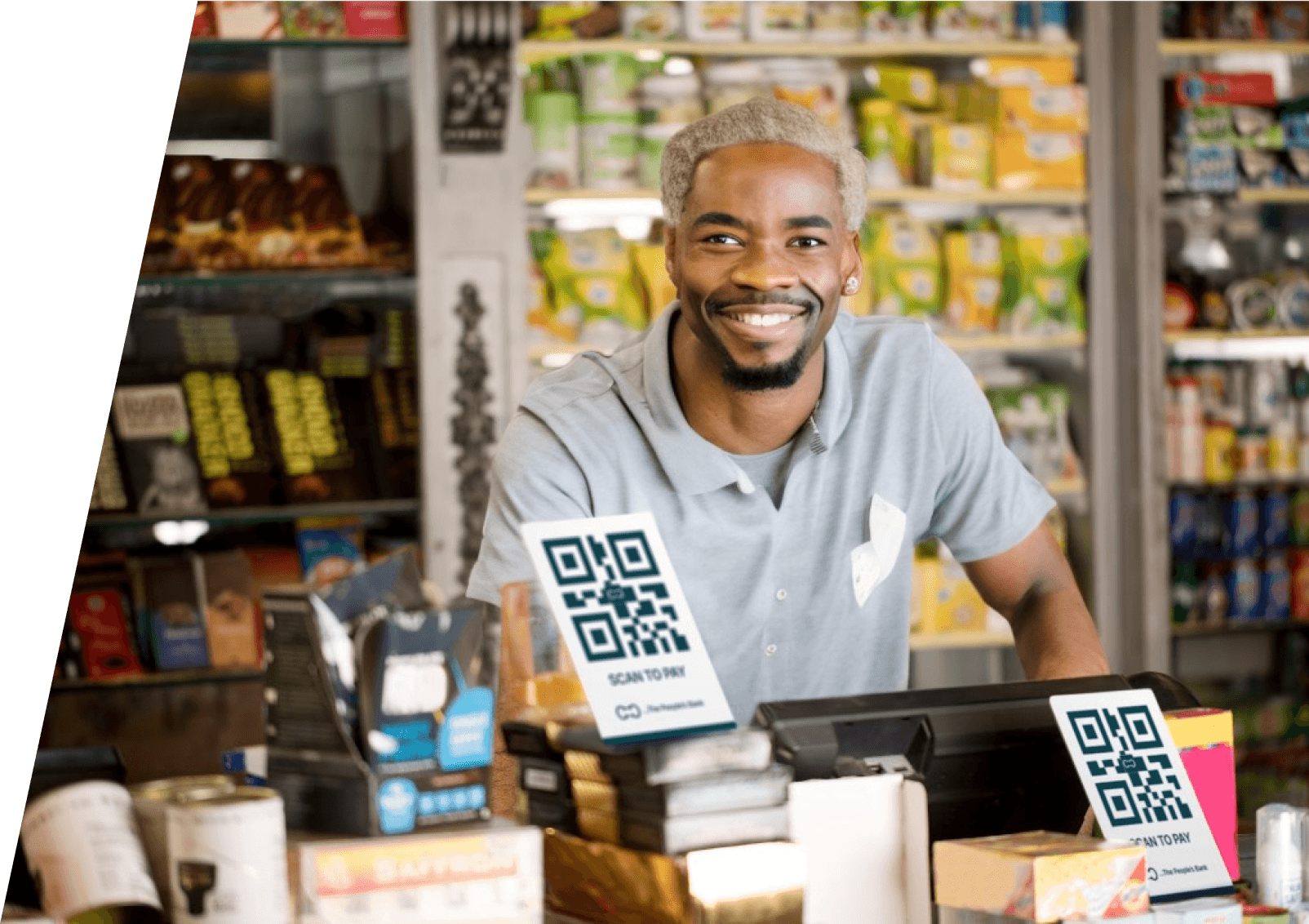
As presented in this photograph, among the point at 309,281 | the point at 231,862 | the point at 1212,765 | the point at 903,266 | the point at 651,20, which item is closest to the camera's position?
the point at 231,862

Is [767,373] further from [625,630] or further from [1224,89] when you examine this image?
[1224,89]

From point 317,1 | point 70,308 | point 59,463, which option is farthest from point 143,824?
point 317,1

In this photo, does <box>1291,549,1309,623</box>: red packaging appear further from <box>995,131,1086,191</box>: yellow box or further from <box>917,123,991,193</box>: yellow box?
<box>917,123,991,193</box>: yellow box

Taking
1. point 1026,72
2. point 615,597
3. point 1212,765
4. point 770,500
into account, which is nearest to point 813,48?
point 1026,72

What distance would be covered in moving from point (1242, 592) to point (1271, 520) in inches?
9.3

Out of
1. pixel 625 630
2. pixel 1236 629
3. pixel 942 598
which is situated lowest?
pixel 1236 629

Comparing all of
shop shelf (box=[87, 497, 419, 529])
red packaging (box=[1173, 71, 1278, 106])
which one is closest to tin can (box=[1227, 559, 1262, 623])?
red packaging (box=[1173, 71, 1278, 106])

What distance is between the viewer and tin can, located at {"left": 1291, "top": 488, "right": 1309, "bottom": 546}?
466 cm

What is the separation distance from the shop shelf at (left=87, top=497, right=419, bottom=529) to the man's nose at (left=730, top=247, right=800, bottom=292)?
2.09 m

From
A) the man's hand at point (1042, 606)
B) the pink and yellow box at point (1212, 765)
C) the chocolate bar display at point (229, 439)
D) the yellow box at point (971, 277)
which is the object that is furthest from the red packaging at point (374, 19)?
the pink and yellow box at point (1212, 765)

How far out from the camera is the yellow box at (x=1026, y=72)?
4340mm

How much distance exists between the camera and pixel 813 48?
4219mm

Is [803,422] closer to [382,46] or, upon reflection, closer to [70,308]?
[70,308]

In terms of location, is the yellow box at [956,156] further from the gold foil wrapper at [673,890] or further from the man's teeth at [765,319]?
the gold foil wrapper at [673,890]
